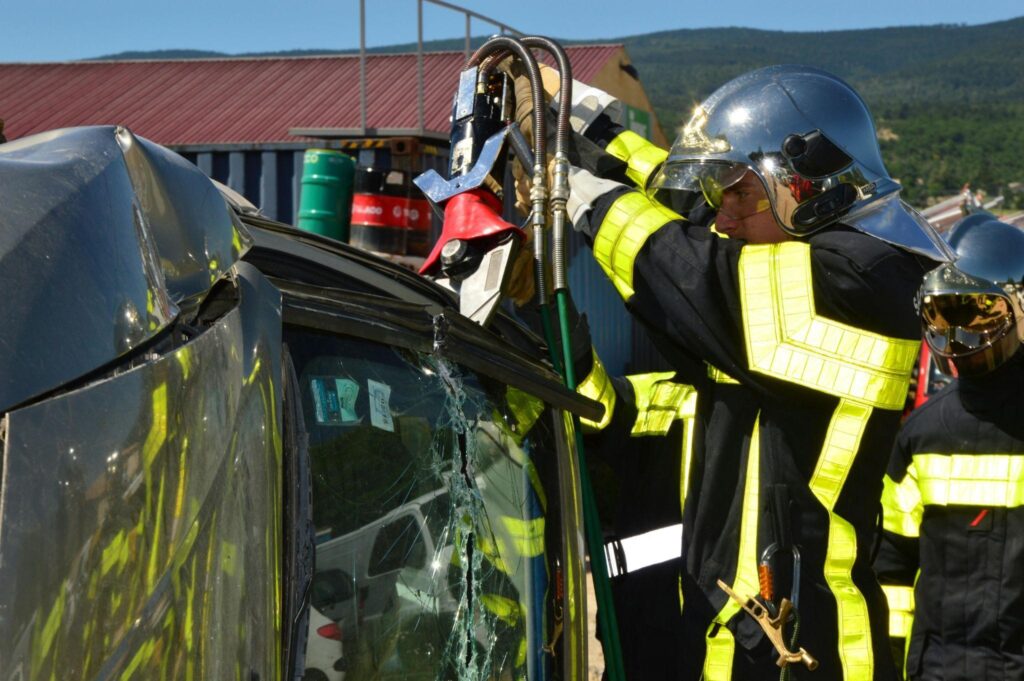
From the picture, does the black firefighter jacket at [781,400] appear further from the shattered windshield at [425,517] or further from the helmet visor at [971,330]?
the helmet visor at [971,330]

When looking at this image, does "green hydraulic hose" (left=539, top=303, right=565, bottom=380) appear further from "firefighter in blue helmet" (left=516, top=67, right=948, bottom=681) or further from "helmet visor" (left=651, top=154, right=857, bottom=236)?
"helmet visor" (left=651, top=154, right=857, bottom=236)

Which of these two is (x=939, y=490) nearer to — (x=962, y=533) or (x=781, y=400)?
(x=962, y=533)

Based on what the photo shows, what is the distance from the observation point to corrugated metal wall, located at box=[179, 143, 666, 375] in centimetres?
→ 775

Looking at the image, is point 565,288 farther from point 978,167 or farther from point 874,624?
point 978,167

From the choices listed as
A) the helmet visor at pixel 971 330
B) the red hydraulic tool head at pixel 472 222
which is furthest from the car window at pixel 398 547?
the helmet visor at pixel 971 330

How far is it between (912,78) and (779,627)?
13473cm

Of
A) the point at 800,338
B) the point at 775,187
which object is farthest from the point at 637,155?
the point at 800,338

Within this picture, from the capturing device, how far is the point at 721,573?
245 cm

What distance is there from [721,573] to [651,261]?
0.60 meters

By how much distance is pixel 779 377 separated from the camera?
7.77 ft

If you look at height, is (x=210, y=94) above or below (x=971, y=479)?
above

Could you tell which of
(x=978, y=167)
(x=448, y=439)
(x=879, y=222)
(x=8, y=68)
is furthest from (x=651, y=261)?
(x=978, y=167)

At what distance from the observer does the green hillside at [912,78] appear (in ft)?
233

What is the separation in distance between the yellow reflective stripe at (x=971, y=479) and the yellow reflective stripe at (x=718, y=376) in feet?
3.99
